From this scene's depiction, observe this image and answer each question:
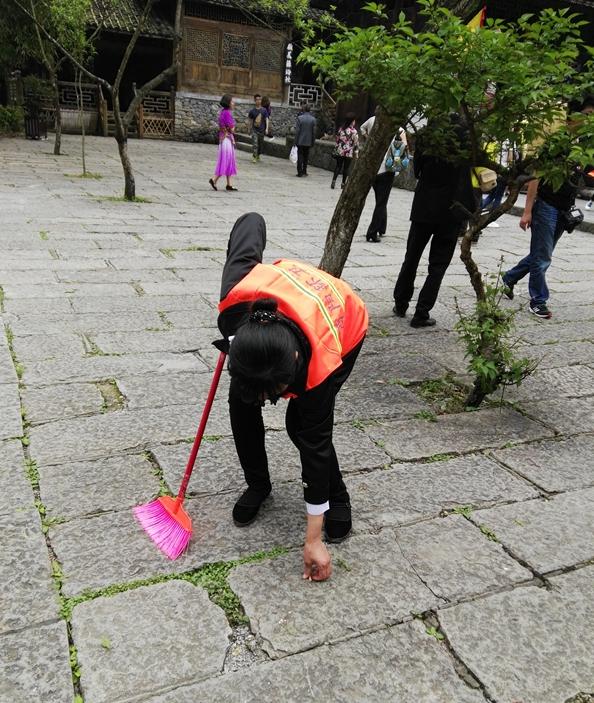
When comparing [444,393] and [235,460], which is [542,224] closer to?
[444,393]

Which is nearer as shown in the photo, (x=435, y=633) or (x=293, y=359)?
(x=293, y=359)

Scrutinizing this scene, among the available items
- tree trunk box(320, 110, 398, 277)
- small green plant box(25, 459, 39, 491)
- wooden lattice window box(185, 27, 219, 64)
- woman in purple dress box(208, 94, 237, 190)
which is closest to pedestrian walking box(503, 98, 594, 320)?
tree trunk box(320, 110, 398, 277)

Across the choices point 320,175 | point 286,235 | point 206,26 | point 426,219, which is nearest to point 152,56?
point 206,26

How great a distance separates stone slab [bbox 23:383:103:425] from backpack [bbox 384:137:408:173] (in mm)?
4978

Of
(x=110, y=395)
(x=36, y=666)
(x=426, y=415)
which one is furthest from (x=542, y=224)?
(x=36, y=666)

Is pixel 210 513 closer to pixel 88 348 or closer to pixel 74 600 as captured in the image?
pixel 74 600

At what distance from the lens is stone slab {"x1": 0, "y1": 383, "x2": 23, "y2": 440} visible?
9.71 feet

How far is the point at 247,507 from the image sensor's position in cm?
242

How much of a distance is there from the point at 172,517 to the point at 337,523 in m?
0.62

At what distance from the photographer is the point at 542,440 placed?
3229mm

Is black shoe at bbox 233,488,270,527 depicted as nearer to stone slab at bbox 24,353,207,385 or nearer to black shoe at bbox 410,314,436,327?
stone slab at bbox 24,353,207,385

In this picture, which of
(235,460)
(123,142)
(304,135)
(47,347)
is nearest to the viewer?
(235,460)

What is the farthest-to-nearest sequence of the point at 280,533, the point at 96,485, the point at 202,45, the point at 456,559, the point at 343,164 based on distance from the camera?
→ the point at 202,45
the point at 343,164
the point at 96,485
the point at 280,533
the point at 456,559

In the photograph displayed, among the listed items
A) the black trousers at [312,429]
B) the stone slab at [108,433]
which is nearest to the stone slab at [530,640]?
the black trousers at [312,429]
